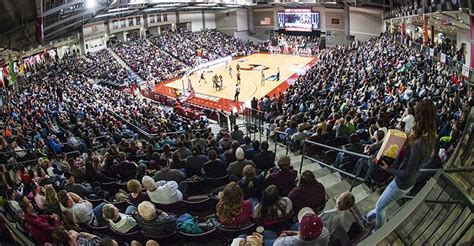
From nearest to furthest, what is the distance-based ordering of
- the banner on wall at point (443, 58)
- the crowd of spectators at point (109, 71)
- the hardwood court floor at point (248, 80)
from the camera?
the banner on wall at point (443, 58) < the hardwood court floor at point (248, 80) < the crowd of spectators at point (109, 71)

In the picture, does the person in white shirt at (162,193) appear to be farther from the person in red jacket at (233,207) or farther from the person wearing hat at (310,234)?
the person wearing hat at (310,234)

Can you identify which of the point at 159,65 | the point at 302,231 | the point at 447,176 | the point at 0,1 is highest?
the point at 0,1

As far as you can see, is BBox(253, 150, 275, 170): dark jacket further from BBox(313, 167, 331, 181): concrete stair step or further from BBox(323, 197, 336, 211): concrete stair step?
BBox(323, 197, 336, 211): concrete stair step

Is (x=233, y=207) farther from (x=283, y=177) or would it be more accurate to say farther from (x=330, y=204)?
(x=330, y=204)

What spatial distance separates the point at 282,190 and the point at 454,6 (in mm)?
13042

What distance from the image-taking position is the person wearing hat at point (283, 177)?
19.6 feet

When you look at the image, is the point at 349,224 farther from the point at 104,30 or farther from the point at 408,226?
the point at 104,30

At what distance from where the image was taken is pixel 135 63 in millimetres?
43469

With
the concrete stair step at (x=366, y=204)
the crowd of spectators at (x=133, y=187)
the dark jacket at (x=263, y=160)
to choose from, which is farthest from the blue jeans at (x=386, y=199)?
the dark jacket at (x=263, y=160)

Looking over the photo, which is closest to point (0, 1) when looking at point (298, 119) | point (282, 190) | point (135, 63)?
point (298, 119)

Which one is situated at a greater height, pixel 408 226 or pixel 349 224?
pixel 408 226

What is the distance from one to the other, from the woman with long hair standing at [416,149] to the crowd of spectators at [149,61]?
1409 inches

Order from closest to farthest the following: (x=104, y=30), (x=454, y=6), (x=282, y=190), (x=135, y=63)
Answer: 1. (x=282, y=190)
2. (x=454, y=6)
3. (x=135, y=63)
4. (x=104, y=30)

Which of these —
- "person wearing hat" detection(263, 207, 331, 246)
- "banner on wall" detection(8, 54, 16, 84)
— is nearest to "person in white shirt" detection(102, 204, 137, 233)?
"person wearing hat" detection(263, 207, 331, 246)
